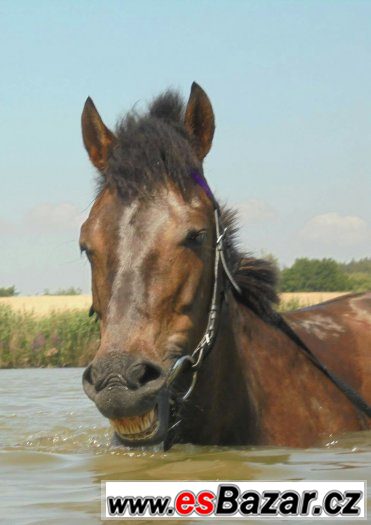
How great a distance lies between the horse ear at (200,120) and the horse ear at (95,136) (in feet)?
1.46

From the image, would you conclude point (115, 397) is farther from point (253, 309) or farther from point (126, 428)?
point (253, 309)

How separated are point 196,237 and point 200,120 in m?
0.81

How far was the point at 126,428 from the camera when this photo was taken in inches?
219

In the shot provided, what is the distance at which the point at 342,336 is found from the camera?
25.9 feet

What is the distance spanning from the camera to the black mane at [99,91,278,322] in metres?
6.03

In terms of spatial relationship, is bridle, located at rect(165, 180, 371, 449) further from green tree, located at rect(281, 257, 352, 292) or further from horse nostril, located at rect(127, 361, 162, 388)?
green tree, located at rect(281, 257, 352, 292)

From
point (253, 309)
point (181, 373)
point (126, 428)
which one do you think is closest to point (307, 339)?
point (253, 309)

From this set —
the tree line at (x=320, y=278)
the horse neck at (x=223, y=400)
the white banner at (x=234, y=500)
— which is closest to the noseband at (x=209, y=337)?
the horse neck at (x=223, y=400)

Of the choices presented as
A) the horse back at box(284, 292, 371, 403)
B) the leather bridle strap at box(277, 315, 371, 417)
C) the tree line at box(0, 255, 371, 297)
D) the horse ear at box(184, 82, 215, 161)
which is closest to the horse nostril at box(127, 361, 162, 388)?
the horse ear at box(184, 82, 215, 161)

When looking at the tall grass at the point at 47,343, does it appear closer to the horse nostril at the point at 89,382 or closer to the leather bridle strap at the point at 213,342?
the leather bridle strap at the point at 213,342

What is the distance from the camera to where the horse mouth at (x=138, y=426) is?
5.53 m

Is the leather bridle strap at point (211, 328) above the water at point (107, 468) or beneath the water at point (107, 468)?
above

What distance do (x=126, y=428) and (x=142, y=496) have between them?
373 mm

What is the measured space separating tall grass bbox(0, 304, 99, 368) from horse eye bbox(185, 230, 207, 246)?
1396 centimetres
